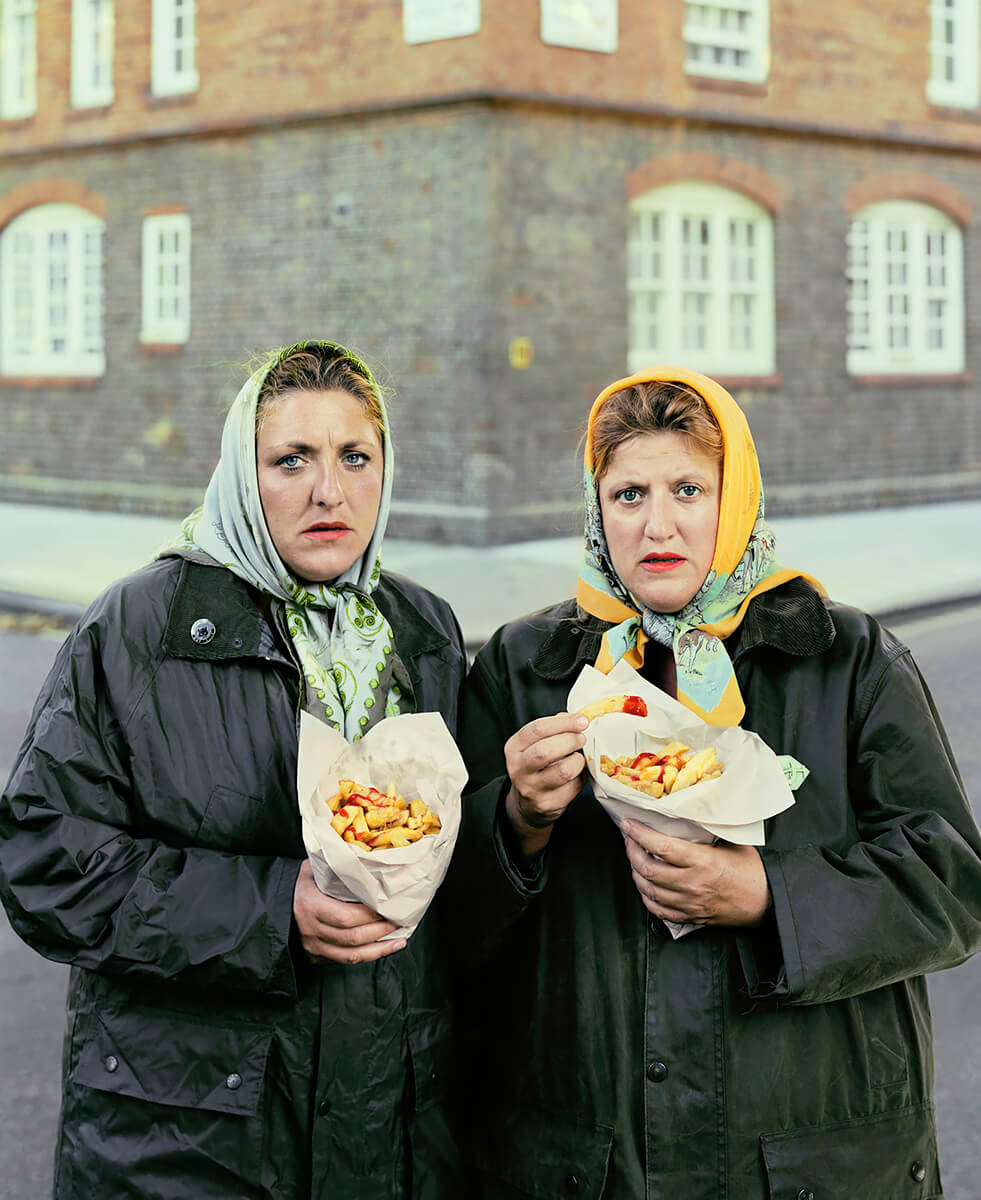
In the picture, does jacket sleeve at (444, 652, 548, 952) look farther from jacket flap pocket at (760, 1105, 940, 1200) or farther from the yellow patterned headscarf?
jacket flap pocket at (760, 1105, 940, 1200)

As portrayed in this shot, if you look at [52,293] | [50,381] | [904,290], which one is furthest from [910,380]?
[52,293]

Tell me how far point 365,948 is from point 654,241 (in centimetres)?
1640

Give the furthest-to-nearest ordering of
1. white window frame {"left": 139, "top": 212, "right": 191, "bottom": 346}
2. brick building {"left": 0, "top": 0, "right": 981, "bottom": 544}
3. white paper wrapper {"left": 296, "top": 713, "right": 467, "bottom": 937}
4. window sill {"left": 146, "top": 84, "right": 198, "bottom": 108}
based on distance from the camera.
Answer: white window frame {"left": 139, "top": 212, "right": 191, "bottom": 346} < window sill {"left": 146, "top": 84, "right": 198, "bottom": 108} < brick building {"left": 0, "top": 0, "right": 981, "bottom": 544} < white paper wrapper {"left": 296, "top": 713, "right": 467, "bottom": 937}

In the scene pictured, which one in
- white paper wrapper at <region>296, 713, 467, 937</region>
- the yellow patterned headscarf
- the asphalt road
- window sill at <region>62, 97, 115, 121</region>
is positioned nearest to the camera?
white paper wrapper at <region>296, 713, 467, 937</region>

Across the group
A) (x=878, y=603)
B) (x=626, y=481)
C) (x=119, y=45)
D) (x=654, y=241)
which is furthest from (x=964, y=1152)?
(x=119, y=45)

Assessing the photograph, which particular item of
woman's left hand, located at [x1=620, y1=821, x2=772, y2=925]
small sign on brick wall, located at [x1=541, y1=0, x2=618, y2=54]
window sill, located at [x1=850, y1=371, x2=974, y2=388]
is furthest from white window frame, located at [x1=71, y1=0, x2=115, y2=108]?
woman's left hand, located at [x1=620, y1=821, x2=772, y2=925]

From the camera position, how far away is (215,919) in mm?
2410

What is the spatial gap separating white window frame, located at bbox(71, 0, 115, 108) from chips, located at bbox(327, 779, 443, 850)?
1900cm

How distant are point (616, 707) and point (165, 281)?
17.8 metres

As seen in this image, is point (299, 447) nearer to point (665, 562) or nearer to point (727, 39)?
point (665, 562)

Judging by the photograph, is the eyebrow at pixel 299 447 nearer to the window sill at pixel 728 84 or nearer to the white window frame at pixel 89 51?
the window sill at pixel 728 84

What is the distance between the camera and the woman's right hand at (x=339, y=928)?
2.33 m

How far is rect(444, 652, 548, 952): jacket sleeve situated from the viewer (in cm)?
247

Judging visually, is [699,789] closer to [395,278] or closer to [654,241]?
[395,278]
